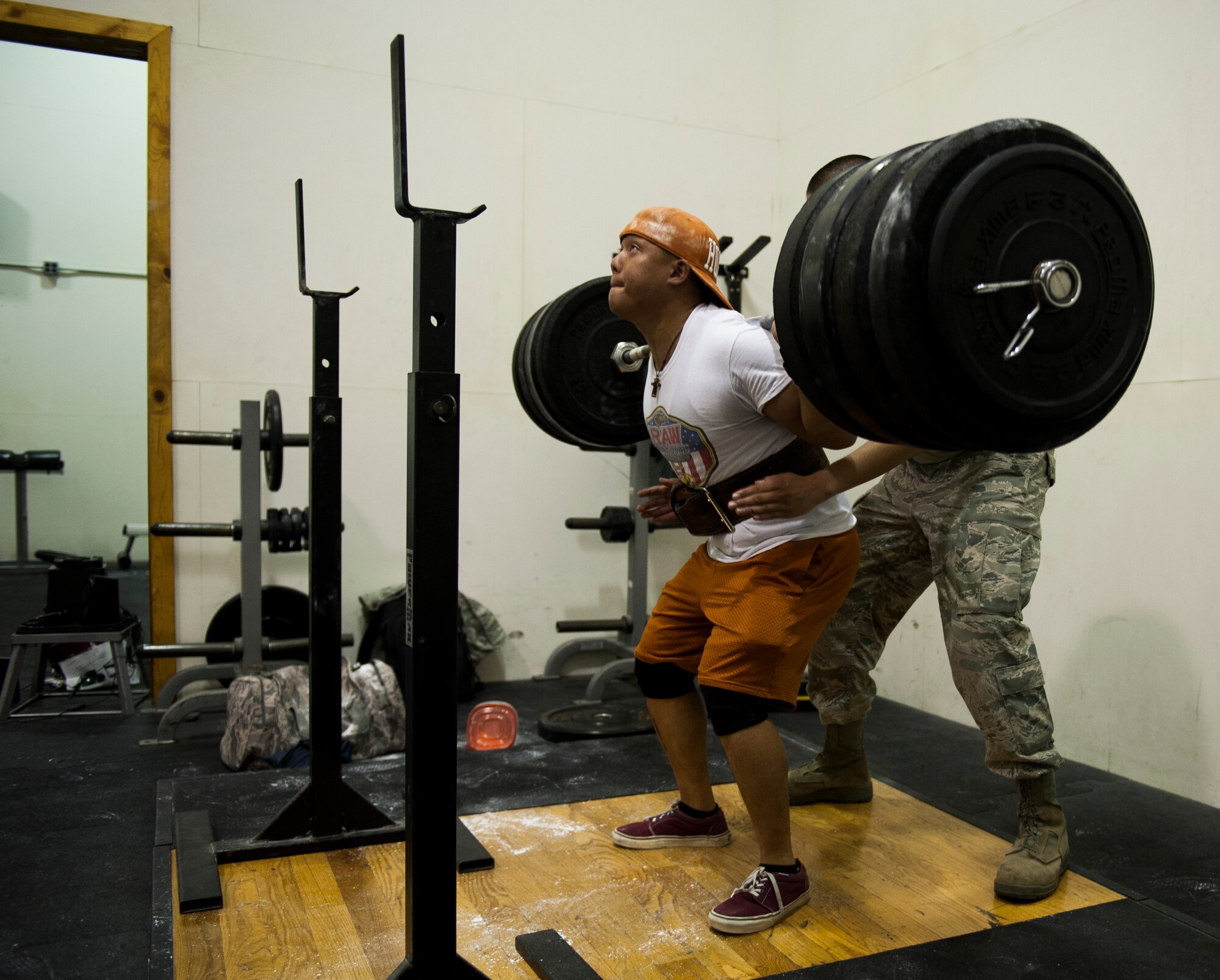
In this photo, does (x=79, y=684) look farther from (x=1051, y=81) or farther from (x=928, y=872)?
(x=1051, y=81)

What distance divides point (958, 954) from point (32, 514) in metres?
5.77

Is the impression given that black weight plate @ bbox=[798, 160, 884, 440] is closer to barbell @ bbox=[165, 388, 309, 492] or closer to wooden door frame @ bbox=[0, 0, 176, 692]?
barbell @ bbox=[165, 388, 309, 492]

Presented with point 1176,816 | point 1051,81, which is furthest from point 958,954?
point 1051,81

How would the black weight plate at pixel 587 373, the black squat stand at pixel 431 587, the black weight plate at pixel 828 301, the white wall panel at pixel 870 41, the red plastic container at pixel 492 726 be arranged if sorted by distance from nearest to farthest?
1. the black weight plate at pixel 828 301
2. the black squat stand at pixel 431 587
3. the black weight plate at pixel 587 373
4. the red plastic container at pixel 492 726
5. the white wall panel at pixel 870 41

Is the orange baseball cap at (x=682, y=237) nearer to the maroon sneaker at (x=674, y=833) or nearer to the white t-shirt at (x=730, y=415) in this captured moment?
the white t-shirt at (x=730, y=415)

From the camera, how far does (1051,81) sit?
10.5ft

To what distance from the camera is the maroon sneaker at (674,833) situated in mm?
2297

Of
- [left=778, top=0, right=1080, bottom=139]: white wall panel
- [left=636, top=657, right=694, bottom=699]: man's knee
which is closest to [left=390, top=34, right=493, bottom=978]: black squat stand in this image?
[left=636, top=657, right=694, bottom=699]: man's knee

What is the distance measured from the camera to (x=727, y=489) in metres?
2.07

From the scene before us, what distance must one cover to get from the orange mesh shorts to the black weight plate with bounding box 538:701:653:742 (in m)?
1.20

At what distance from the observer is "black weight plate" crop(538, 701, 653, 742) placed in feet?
10.6

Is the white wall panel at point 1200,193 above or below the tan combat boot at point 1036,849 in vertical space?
above

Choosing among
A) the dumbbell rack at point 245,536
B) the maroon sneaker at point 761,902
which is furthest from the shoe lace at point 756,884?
the dumbbell rack at point 245,536

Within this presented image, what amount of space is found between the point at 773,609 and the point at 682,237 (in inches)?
32.6
